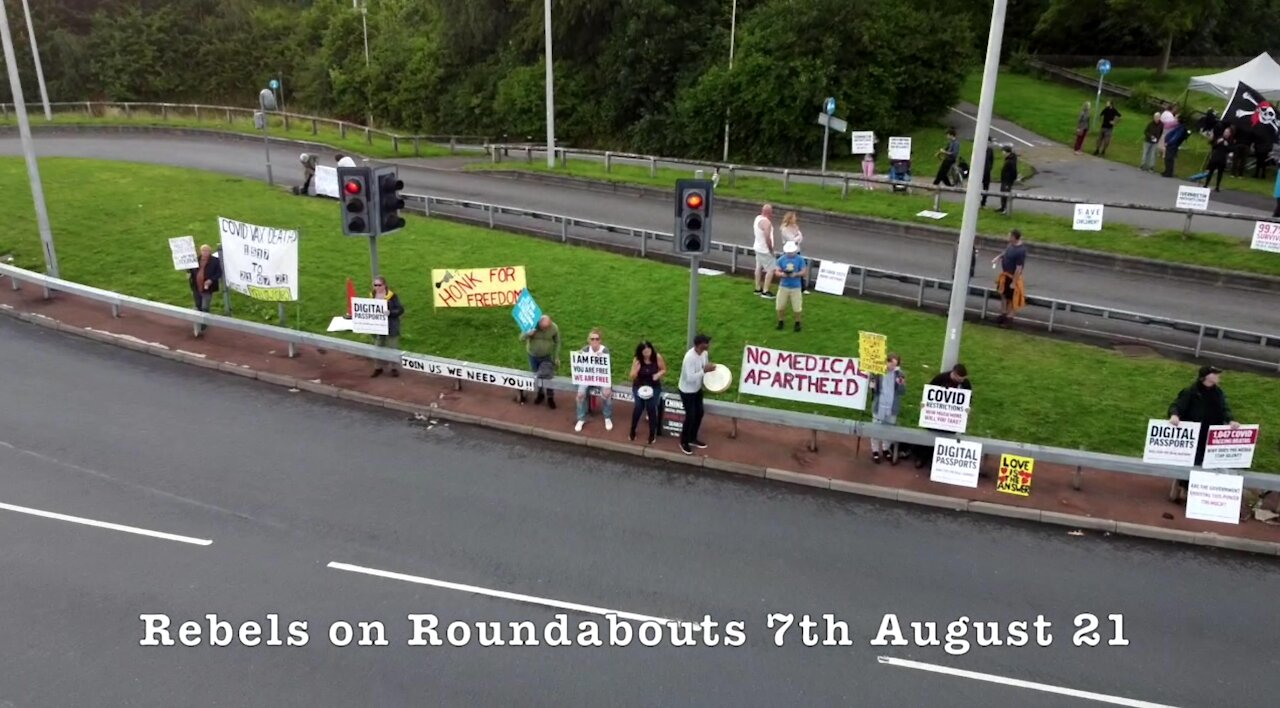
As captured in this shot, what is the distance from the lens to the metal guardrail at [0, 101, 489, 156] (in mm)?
40438

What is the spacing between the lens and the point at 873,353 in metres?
12.5

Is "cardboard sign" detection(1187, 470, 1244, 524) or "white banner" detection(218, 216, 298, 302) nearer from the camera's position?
"cardboard sign" detection(1187, 470, 1244, 524)

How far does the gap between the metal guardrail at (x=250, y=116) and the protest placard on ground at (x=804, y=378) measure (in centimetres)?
2852

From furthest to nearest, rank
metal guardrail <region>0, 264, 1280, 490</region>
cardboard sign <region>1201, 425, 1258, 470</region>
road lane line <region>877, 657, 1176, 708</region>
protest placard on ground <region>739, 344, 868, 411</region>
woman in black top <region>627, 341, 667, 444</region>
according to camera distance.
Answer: protest placard on ground <region>739, 344, 868, 411</region>, woman in black top <region>627, 341, 667, 444</region>, metal guardrail <region>0, 264, 1280, 490</region>, cardboard sign <region>1201, 425, 1258, 470</region>, road lane line <region>877, 657, 1176, 708</region>

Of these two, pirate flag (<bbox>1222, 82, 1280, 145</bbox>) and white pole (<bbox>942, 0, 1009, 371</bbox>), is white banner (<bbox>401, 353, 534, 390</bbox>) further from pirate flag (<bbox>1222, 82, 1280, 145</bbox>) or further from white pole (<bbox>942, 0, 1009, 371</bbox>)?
pirate flag (<bbox>1222, 82, 1280, 145</bbox>)

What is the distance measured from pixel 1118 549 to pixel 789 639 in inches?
175

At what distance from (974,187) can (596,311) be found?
7.40 m

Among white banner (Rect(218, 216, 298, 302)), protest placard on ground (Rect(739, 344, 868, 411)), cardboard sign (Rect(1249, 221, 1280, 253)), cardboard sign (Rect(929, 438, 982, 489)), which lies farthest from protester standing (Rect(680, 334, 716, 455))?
cardboard sign (Rect(1249, 221, 1280, 253))

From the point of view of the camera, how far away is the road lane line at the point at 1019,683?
7.92m

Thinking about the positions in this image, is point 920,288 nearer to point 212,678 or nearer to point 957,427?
point 957,427

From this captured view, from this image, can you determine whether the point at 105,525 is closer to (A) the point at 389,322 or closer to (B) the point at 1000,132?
(A) the point at 389,322

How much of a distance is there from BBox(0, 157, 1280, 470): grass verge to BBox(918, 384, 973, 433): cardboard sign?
1.40 metres

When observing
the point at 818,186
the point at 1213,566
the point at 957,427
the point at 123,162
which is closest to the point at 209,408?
the point at 957,427

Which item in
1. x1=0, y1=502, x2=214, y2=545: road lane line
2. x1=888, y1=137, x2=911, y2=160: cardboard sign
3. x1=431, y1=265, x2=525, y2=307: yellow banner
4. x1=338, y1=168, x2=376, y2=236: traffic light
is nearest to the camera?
x1=0, y1=502, x2=214, y2=545: road lane line
